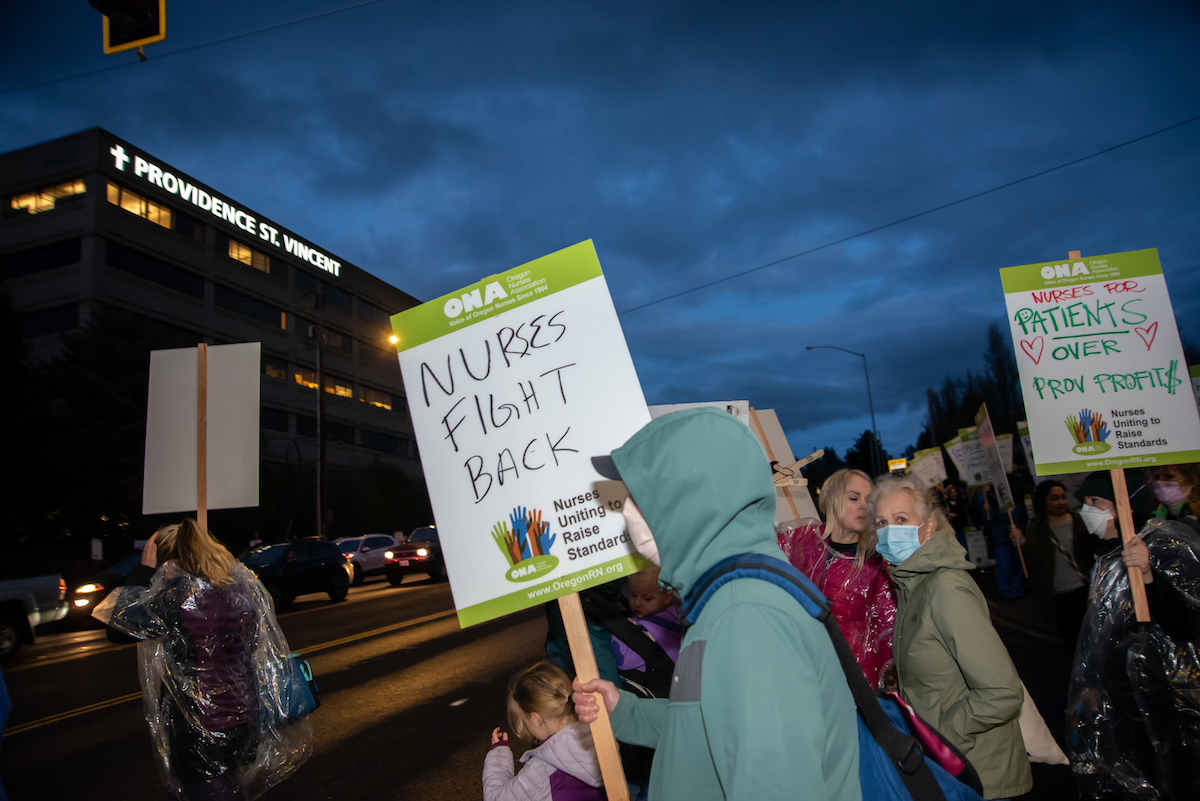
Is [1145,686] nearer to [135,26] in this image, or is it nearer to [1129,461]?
[1129,461]

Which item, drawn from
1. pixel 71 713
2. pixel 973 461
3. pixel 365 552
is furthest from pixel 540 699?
pixel 365 552

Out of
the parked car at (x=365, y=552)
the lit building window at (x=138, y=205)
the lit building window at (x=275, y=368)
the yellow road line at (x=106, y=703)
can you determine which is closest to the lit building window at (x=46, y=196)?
the lit building window at (x=138, y=205)

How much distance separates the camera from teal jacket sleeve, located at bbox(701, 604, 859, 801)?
129cm

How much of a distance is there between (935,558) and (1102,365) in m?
2.45

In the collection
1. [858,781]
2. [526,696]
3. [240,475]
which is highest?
[240,475]

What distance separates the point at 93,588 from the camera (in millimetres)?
14781

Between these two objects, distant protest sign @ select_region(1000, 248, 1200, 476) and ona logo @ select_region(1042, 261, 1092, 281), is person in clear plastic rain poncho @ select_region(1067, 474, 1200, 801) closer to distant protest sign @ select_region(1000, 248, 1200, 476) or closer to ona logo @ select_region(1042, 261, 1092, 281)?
distant protest sign @ select_region(1000, 248, 1200, 476)

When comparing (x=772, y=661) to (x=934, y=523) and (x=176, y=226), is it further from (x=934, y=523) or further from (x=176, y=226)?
(x=176, y=226)

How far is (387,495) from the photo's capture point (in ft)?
152

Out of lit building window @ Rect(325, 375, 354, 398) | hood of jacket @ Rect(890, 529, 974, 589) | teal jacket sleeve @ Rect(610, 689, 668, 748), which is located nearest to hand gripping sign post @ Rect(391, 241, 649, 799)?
teal jacket sleeve @ Rect(610, 689, 668, 748)

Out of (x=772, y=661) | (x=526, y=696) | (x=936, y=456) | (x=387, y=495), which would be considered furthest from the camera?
(x=387, y=495)

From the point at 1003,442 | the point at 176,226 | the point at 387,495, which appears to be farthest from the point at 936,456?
the point at 176,226

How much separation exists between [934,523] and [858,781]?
6.77 ft

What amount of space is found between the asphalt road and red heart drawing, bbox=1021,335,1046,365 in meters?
4.58
